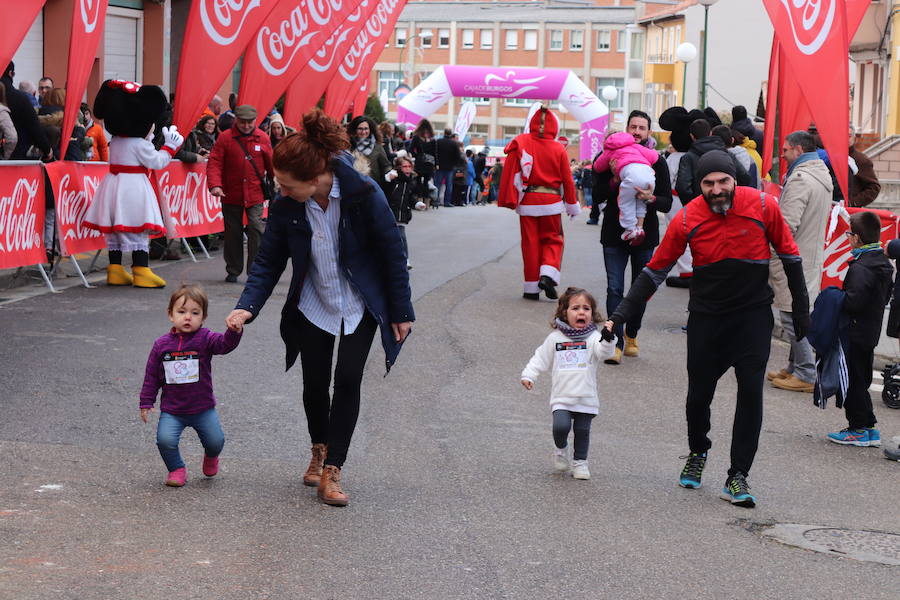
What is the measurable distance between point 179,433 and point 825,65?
7.10 meters

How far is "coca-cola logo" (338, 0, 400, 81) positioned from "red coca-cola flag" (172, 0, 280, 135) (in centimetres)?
852

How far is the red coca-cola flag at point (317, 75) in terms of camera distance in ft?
70.3

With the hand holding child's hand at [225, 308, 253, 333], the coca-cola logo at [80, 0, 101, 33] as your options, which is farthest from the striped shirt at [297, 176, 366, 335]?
the coca-cola logo at [80, 0, 101, 33]

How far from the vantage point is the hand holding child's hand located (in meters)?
6.36

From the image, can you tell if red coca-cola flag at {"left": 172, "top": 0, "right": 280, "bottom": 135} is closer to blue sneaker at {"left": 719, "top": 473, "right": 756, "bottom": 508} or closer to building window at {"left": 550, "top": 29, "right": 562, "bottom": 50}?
blue sneaker at {"left": 719, "top": 473, "right": 756, "bottom": 508}

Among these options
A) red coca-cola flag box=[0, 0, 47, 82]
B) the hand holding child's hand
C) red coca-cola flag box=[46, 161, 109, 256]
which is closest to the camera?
the hand holding child's hand

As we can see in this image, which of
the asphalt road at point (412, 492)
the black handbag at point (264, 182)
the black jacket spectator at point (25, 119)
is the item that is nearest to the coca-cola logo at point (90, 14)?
the black jacket spectator at point (25, 119)

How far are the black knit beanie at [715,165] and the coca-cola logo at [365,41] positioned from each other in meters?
18.0

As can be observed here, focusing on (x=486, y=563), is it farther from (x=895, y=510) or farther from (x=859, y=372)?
(x=859, y=372)

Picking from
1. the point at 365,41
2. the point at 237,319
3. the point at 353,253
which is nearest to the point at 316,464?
the point at 237,319

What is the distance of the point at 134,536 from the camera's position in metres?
5.87

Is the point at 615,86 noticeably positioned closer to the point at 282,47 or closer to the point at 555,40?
the point at 555,40

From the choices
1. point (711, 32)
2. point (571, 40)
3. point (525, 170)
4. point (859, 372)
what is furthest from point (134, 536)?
point (571, 40)

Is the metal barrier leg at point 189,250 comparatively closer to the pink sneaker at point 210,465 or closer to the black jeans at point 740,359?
the pink sneaker at point 210,465
